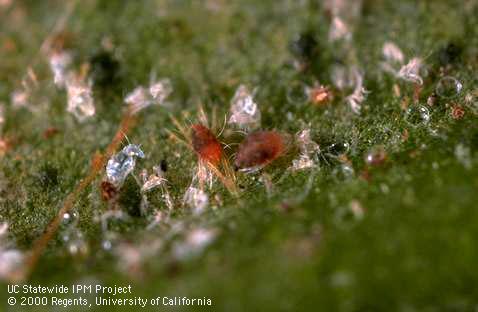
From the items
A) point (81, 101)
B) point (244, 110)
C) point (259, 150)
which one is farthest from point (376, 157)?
point (81, 101)

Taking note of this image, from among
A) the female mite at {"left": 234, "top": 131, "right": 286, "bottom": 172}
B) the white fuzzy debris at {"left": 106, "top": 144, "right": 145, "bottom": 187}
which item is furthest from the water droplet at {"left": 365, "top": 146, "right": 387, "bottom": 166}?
the white fuzzy debris at {"left": 106, "top": 144, "right": 145, "bottom": 187}

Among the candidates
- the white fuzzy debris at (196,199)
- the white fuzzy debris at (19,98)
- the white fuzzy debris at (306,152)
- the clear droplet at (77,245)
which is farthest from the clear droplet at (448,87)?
the white fuzzy debris at (19,98)

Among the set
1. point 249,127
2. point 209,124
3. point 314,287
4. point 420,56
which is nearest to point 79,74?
point 209,124

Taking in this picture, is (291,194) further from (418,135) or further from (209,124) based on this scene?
(209,124)

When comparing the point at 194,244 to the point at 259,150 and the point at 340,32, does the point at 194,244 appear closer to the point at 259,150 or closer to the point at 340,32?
the point at 259,150

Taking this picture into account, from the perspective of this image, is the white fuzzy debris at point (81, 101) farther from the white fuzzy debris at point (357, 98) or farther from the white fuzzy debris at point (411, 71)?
the white fuzzy debris at point (411, 71)
